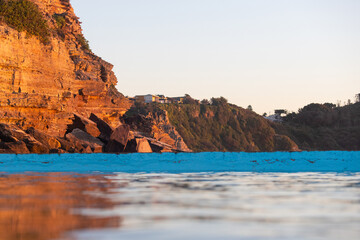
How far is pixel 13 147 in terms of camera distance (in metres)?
17.4

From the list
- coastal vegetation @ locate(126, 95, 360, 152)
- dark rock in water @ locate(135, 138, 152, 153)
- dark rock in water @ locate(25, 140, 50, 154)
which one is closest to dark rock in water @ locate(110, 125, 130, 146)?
dark rock in water @ locate(135, 138, 152, 153)

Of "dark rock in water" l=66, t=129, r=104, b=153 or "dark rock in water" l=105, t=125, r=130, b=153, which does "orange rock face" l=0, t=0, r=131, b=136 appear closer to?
"dark rock in water" l=66, t=129, r=104, b=153

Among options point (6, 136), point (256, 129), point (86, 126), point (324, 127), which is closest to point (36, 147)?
point (6, 136)

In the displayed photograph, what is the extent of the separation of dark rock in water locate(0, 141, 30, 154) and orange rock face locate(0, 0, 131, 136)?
401 centimetres

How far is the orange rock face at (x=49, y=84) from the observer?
21.9m

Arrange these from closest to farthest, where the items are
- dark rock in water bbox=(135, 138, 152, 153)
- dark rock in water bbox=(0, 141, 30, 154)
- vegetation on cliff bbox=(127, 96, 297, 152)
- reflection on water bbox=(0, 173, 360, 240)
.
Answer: reflection on water bbox=(0, 173, 360, 240) < dark rock in water bbox=(0, 141, 30, 154) < dark rock in water bbox=(135, 138, 152, 153) < vegetation on cliff bbox=(127, 96, 297, 152)

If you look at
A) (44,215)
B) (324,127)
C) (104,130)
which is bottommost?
(44,215)

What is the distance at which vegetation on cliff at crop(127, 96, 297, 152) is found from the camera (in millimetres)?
89062

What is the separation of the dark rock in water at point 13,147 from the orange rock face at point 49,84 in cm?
401

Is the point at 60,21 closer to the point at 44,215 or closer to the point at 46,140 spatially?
the point at 46,140

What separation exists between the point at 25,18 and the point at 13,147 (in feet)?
31.1

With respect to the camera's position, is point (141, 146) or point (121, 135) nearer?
point (121, 135)

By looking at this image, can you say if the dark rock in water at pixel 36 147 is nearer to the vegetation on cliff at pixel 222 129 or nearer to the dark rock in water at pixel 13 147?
the dark rock in water at pixel 13 147

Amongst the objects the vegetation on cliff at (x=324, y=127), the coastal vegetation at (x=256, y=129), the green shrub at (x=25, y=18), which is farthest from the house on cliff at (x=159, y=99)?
the green shrub at (x=25, y=18)
